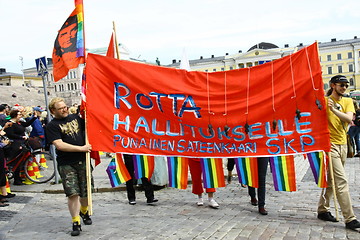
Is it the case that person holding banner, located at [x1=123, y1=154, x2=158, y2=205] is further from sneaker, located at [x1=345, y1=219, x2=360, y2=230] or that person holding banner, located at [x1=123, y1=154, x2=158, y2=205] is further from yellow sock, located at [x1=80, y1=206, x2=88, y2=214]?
sneaker, located at [x1=345, y1=219, x2=360, y2=230]

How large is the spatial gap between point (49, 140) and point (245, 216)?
3.16 m

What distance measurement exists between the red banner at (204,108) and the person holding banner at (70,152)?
262mm

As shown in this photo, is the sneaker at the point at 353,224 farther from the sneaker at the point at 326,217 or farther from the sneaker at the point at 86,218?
the sneaker at the point at 86,218

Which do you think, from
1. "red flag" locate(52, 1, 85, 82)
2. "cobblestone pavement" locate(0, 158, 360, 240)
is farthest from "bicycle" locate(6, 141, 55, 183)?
"red flag" locate(52, 1, 85, 82)

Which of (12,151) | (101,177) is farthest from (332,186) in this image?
(12,151)

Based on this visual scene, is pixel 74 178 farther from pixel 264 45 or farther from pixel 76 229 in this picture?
pixel 264 45

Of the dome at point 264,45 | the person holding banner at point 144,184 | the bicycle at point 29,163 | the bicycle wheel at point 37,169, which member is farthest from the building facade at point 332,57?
the person holding banner at point 144,184

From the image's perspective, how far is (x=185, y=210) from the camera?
257 inches

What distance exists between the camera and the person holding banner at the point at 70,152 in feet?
17.6

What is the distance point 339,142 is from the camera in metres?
5.47

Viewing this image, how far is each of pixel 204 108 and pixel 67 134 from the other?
209 cm

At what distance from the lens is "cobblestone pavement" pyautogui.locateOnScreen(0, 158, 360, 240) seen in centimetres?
518

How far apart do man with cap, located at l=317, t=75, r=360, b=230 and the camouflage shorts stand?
347 cm

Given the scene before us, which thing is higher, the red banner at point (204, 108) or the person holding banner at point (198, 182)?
the red banner at point (204, 108)
